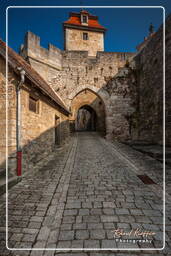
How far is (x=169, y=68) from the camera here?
7242 mm

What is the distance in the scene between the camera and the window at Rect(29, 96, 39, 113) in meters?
4.63

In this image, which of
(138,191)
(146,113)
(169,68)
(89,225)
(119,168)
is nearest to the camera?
(89,225)

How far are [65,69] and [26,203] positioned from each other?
416 inches

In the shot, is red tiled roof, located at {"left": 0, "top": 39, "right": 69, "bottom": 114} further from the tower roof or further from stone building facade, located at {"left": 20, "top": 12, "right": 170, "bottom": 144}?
the tower roof

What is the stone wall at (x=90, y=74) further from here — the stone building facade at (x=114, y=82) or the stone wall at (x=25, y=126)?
the stone wall at (x=25, y=126)

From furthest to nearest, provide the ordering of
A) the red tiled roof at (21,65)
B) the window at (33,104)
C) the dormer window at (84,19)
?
the dormer window at (84,19)
the window at (33,104)
the red tiled roof at (21,65)

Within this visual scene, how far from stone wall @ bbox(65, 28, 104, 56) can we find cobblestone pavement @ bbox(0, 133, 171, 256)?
776 inches

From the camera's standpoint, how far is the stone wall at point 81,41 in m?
18.4

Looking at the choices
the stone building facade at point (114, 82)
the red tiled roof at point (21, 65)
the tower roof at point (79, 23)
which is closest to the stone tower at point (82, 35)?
the tower roof at point (79, 23)

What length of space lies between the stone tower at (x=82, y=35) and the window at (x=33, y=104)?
16637 millimetres

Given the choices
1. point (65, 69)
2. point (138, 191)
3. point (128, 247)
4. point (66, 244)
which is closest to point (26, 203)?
point (66, 244)

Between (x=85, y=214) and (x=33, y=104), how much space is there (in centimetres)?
407

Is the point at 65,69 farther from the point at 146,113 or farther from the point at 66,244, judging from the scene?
the point at 66,244

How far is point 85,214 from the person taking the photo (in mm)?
2051
